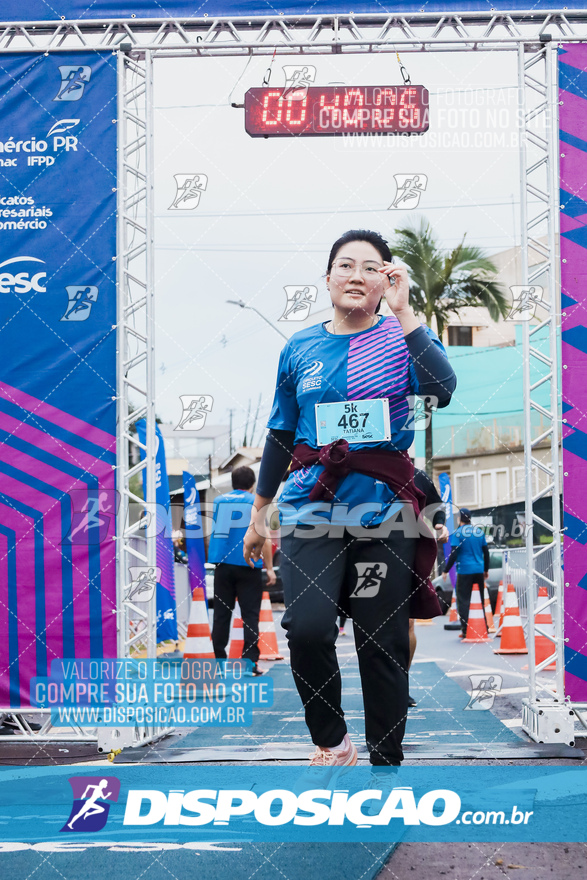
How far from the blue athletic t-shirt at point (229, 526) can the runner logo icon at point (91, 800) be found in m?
3.24

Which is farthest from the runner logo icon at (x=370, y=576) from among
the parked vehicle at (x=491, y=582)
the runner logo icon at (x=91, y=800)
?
the parked vehicle at (x=491, y=582)

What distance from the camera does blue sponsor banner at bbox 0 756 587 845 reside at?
9.99 ft

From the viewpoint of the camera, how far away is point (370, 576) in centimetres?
309

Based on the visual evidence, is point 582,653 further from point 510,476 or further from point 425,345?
point 510,476

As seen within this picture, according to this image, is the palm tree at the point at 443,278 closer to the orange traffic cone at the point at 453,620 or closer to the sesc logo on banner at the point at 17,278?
the orange traffic cone at the point at 453,620

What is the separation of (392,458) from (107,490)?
2.42 metres

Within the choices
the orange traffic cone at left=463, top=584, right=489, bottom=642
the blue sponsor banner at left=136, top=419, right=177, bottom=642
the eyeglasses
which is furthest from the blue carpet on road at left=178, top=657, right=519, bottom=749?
the orange traffic cone at left=463, top=584, right=489, bottom=642

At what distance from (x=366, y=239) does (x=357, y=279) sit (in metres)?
0.20

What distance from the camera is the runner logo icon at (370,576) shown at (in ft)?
10.1

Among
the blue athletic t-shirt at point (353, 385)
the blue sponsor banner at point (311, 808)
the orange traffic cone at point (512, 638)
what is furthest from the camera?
the orange traffic cone at point (512, 638)

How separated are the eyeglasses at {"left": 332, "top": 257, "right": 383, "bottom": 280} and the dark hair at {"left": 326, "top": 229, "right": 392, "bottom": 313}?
63mm

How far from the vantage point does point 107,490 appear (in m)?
5.20

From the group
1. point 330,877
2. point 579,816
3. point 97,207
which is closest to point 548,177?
point 97,207

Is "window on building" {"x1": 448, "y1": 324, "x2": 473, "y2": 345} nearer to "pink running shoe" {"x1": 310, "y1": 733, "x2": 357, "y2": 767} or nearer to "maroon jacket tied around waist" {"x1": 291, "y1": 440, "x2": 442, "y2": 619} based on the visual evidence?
"maroon jacket tied around waist" {"x1": 291, "y1": 440, "x2": 442, "y2": 619}
